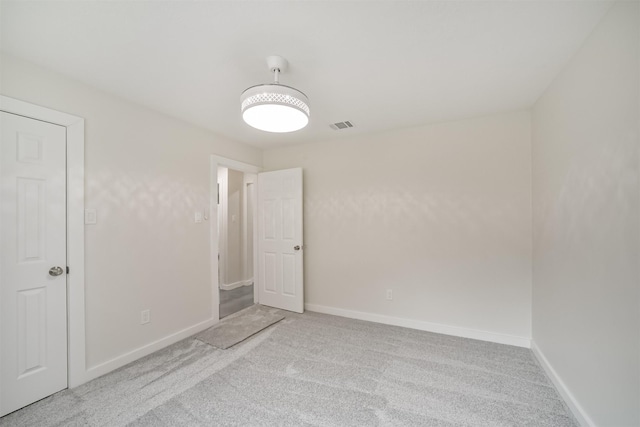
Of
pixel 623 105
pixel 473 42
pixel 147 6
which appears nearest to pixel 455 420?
pixel 623 105

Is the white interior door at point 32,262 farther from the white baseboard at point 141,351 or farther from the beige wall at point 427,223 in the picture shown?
the beige wall at point 427,223

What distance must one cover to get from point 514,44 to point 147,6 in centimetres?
213

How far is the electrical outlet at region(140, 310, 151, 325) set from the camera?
2.49 metres

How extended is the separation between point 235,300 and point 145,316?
5.78 ft

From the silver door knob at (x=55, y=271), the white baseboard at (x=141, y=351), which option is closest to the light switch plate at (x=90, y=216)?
the silver door knob at (x=55, y=271)

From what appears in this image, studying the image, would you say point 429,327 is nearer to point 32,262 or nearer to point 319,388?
point 319,388

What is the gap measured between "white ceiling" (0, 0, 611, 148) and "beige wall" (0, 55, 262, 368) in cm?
→ 20

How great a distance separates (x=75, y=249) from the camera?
6.74 feet

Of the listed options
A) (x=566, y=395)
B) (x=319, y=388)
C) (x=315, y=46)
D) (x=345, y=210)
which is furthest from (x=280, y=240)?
(x=566, y=395)

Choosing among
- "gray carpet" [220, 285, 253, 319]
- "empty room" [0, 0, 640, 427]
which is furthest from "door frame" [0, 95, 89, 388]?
"gray carpet" [220, 285, 253, 319]

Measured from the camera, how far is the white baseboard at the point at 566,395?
159cm

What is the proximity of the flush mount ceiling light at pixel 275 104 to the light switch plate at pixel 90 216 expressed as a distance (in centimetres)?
153

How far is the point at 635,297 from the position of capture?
1.22 m

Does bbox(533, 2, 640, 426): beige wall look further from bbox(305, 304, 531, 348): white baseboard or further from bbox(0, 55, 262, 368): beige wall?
bbox(0, 55, 262, 368): beige wall
